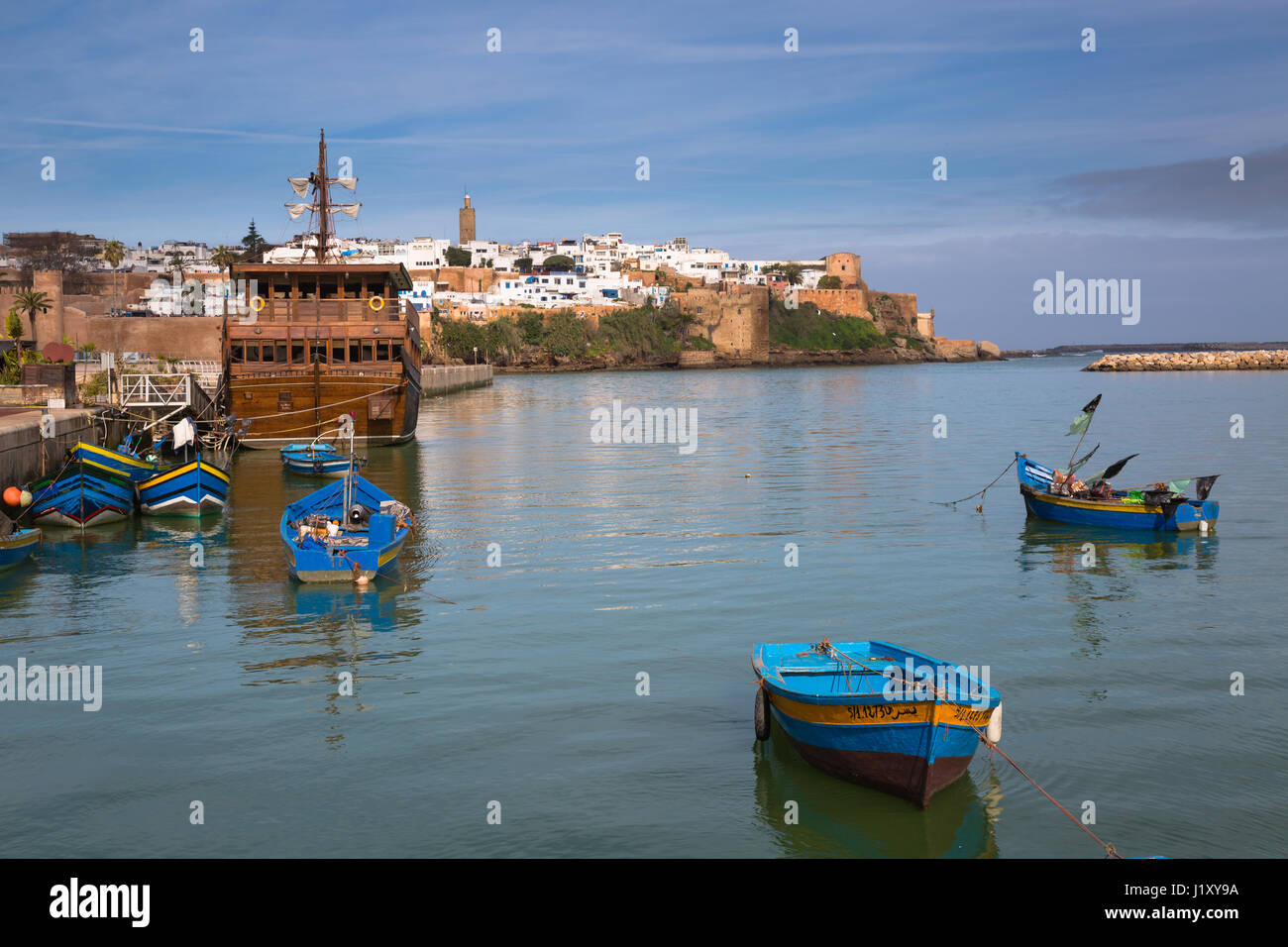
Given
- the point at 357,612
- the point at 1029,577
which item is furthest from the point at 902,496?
the point at 357,612

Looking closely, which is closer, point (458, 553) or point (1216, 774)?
point (1216, 774)

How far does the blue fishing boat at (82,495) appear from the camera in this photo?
87.9ft

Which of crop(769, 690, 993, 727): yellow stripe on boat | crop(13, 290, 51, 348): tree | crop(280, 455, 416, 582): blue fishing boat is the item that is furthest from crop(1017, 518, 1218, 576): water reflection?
crop(13, 290, 51, 348): tree

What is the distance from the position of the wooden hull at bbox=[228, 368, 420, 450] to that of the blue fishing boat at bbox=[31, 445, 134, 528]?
1506cm

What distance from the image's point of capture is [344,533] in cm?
2138

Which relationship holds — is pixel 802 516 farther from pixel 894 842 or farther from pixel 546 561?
pixel 894 842

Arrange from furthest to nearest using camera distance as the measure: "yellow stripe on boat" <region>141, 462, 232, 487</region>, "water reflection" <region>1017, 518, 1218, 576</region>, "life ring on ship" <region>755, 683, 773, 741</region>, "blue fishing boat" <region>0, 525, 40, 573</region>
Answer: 1. "yellow stripe on boat" <region>141, 462, 232, 487</region>
2. "water reflection" <region>1017, 518, 1218, 576</region>
3. "blue fishing boat" <region>0, 525, 40, 573</region>
4. "life ring on ship" <region>755, 683, 773, 741</region>

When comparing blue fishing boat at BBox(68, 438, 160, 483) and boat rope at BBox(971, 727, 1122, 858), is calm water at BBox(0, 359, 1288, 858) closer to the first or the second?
boat rope at BBox(971, 727, 1122, 858)

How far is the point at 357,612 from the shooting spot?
18125mm

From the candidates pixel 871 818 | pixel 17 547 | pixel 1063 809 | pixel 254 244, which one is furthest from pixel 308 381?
pixel 254 244

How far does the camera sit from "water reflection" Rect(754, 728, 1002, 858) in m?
9.66

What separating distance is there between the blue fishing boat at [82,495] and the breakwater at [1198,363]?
160 meters
